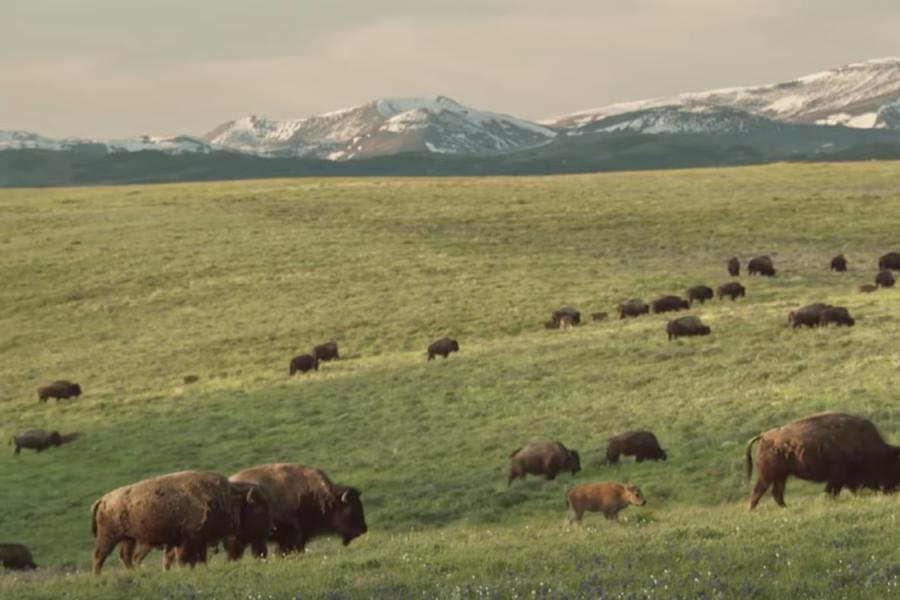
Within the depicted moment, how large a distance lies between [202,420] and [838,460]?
2242cm

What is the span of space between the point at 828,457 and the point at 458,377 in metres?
19.9

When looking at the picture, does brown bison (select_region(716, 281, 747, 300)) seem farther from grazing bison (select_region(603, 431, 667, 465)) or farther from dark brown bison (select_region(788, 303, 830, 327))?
grazing bison (select_region(603, 431, 667, 465))

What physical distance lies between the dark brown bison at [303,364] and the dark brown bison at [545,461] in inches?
754

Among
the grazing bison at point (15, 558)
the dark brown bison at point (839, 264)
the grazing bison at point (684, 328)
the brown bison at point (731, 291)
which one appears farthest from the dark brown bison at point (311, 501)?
the dark brown bison at point (839, 264)

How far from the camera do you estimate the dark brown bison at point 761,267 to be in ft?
178

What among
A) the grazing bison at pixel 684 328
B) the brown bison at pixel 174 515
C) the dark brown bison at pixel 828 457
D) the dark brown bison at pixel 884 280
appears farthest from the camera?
the dark brown bison at pixel 884 280

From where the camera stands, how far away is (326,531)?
18.1m

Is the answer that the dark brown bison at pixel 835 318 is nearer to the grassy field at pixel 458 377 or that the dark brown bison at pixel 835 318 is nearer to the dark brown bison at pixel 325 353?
the grassy field at pixel 458 377

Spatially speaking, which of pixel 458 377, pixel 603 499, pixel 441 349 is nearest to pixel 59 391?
pixel 441 349

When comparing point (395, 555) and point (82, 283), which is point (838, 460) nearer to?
point (395, 555)

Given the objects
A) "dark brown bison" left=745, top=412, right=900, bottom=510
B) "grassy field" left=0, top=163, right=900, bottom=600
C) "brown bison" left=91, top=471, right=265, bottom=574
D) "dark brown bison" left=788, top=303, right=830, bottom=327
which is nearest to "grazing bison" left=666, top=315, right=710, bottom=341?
"grassy field" left=0, top=163, right=900, bottom=600

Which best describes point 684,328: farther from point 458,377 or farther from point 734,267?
point 734,267

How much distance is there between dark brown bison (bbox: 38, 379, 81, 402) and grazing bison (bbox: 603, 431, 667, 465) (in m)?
24.4

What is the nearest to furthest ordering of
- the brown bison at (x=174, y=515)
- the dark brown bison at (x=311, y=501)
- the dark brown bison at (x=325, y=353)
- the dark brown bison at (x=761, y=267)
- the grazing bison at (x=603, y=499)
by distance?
the brown bison at (x=174, y=515) < the dark brown bison at (x=311, y=501) < the grazing bison at (x=603, y=499) < the dark brown bison at (x=325, y=353) < the dark brown bison at (x=761, y=267)
